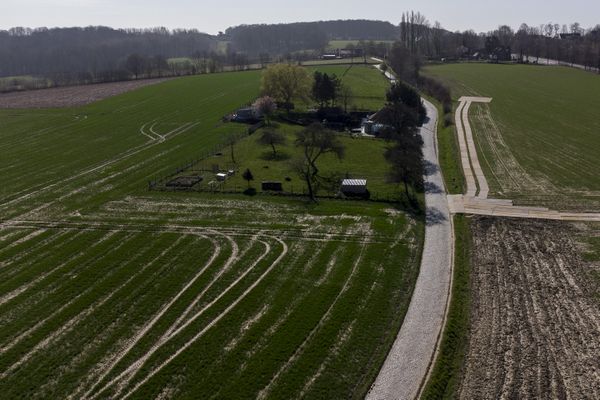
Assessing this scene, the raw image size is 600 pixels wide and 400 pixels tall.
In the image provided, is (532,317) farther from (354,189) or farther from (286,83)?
(286,83)

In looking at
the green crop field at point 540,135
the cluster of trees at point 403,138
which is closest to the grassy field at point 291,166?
the cluster of trees at point 403,138

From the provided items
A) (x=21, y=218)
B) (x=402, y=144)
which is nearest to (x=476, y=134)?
(x=402, y=144)

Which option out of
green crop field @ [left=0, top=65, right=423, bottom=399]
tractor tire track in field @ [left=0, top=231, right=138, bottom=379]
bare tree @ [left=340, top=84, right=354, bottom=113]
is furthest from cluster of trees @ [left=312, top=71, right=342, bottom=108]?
tractor tire track in field @ [left=0, top=231, right=138, bottom=379]

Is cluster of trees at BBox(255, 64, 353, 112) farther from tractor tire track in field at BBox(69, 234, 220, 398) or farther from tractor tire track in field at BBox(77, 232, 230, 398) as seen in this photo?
tractor tire track in field at BBox(69, 234, 220, 398)

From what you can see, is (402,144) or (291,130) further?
(291,130)

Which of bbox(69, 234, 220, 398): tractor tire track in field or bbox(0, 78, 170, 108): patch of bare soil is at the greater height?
bbox(0, 78, 170, 108): patch of bare soil

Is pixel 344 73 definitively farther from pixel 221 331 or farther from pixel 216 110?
pixel 221 331
